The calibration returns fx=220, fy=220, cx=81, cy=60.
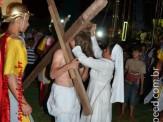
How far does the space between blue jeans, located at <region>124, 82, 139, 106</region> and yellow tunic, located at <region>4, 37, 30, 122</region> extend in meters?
4.01

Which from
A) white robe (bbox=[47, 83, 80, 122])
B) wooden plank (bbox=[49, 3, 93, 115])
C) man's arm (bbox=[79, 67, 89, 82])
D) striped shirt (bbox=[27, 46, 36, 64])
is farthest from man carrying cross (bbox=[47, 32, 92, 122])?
striped shirt (bbox=[27, 46, 36, 64])

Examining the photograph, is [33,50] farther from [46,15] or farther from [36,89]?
[46,15]

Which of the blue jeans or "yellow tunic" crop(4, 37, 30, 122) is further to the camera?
the blue jeans

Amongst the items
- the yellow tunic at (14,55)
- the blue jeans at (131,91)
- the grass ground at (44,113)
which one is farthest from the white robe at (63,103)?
the blue jeans at (131,91)

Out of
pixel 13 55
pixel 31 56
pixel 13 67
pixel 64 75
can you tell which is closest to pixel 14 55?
pixel 13 55

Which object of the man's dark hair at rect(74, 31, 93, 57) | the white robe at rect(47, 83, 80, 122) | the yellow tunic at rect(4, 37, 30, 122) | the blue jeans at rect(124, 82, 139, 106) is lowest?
the white robe at rect(47, 83, 80, 122)

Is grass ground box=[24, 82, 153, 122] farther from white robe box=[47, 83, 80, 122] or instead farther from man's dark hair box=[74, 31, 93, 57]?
man's dark hair box=[74, 31, 93, 57]

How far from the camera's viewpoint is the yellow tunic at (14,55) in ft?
7.79

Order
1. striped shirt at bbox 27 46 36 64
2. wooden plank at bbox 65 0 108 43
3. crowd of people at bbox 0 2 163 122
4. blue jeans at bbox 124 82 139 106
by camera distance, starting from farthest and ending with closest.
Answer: striped shirt at bbox 27 46 36 64, blue jeans at bbox 124 82 139 106, crowd of people at bbox 0 2 163 122, wooden plank at bbox 65 0 108 43

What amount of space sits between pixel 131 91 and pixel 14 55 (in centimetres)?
418

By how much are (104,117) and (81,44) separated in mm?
1381

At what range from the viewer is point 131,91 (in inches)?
233

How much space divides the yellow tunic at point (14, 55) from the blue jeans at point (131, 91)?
4009mm

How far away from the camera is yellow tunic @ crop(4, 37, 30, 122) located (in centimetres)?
237
